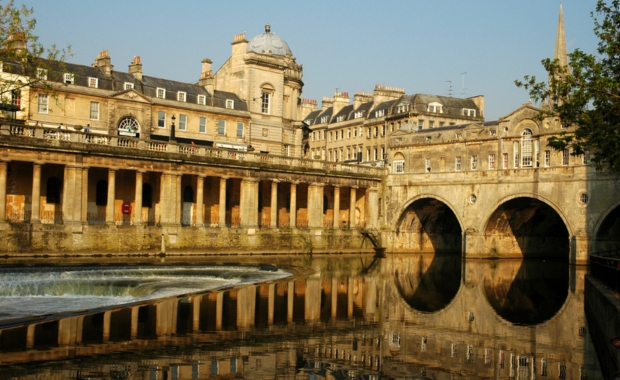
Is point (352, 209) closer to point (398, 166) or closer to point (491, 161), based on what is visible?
point (398, 166)

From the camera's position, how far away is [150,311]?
22.7 m

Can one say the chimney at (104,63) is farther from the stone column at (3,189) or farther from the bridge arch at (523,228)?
the bridge arch at (523,228)

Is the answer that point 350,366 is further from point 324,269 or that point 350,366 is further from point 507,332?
point 324,269

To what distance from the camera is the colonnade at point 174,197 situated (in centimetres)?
4238

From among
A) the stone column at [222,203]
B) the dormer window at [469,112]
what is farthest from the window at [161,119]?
the dormer window at [469,112]

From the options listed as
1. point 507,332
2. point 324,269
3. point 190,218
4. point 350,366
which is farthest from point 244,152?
point 350,366

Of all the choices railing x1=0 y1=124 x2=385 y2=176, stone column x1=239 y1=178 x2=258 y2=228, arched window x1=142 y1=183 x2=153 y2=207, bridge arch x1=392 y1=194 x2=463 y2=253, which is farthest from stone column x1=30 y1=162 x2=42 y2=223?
bridge arch x1=392 y1=194 x2=463 y2=253

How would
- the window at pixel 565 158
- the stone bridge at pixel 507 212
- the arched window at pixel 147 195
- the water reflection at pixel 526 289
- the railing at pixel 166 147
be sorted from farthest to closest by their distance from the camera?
the window at pixel 565 158, the arched window at pixel 147 195, the stone bridge at pixel 507 212, the railing at pixel 166 147, the water reflection at pixel 526 289

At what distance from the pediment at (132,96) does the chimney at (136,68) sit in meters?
2.79

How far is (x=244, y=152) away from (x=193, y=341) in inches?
1335

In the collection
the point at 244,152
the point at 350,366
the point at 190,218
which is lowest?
the point at 350,366

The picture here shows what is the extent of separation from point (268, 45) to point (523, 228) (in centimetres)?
3207

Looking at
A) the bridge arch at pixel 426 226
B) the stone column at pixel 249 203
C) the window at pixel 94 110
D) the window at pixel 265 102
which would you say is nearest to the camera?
the stone column at pixel 249 203

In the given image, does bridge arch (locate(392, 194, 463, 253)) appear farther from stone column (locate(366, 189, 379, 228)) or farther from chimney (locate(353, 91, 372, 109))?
chimney (locate(353, 91, 372, 109))
